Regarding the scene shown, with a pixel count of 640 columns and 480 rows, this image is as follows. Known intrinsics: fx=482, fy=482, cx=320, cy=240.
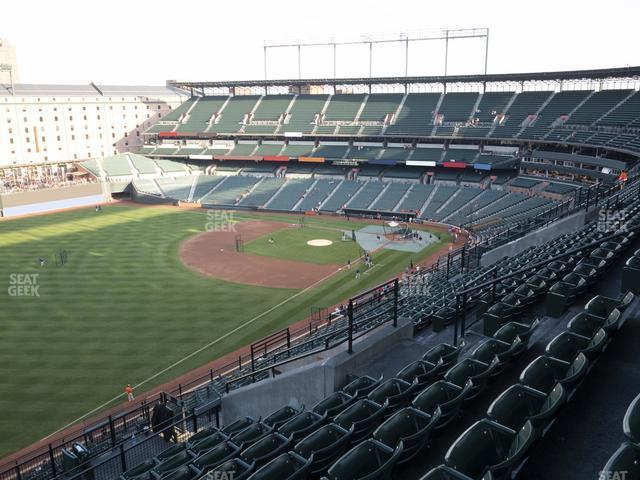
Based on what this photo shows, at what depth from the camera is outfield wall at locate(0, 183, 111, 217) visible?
64.6 meters

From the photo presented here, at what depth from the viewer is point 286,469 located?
7.18 metres

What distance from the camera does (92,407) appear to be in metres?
21.1

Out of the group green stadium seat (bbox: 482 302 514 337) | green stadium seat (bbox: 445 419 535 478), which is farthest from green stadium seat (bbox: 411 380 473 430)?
green stadium seat (bbox: 482 302 514 337)

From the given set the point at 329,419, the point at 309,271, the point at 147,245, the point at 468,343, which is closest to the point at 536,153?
the point at 309,271

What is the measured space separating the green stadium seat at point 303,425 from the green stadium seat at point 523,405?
11.2 ft

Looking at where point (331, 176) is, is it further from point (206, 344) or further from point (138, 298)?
point (206, 344)

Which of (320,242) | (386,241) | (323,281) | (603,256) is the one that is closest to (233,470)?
(603,256)

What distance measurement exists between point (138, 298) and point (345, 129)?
51741 mm

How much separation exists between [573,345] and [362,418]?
398cm

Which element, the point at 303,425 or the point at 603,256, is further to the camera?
the point at 603,256

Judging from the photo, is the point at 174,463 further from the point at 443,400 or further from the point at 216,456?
the point at 443,400

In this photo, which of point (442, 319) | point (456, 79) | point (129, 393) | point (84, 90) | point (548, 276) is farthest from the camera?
point (84, 90)

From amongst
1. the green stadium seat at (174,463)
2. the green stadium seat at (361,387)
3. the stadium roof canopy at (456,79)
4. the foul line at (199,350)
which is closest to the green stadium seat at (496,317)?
the green stadium seat at (361,387)

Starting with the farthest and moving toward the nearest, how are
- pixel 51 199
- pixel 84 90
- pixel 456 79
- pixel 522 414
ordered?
pixel 84 90 → pixel 456 79 → pixel 51 199 → pixel 522 414
